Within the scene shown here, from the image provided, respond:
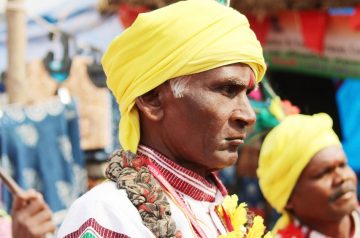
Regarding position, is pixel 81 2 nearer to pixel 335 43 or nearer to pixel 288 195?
pixel 335 43

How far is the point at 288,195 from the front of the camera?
4.83 meters

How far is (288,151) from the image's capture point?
Result: 15.8ft

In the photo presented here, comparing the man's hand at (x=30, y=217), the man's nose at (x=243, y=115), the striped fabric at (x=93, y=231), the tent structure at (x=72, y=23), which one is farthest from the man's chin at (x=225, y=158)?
the tent structure at (x=72, y=23)

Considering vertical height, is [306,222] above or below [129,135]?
below

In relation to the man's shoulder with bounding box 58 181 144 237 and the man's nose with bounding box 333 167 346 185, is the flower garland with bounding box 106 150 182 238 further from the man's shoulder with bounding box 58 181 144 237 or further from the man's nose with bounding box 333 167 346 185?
the man's nose with bounding box 333 167 346 185

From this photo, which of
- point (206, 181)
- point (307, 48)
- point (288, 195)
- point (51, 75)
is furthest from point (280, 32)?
point (206, 181)

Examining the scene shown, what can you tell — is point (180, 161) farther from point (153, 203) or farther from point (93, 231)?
point (93, 231)

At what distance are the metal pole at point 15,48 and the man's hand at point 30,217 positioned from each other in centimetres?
252

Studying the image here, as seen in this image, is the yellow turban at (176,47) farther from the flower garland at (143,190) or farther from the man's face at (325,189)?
the man's face at (325,189)

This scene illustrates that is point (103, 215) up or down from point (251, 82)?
down

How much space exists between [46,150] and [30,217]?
2.42 m

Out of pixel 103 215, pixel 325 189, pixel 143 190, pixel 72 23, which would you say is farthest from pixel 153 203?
pixel 72 23

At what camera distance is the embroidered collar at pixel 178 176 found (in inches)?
111

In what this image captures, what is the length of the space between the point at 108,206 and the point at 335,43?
16.5ft
